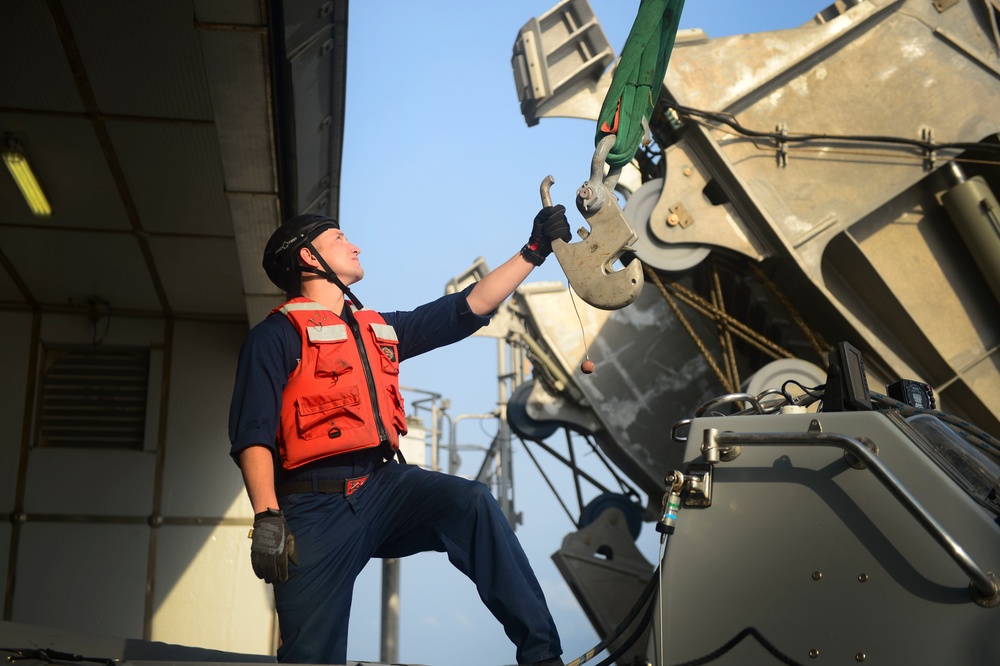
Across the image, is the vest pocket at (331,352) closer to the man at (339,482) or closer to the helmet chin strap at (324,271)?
the man at (339,482)

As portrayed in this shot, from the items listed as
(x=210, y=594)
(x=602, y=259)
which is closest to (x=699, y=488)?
(x=602, y=259)

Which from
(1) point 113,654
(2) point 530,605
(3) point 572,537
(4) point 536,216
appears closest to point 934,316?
(3) point 572,537

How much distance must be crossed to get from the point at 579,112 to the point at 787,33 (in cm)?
193

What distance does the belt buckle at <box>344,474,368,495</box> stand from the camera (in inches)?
140

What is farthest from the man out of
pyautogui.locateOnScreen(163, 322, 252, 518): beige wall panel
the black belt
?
pyautogui.locateOnScreen(163, 322, 252, 518): beige wall panel

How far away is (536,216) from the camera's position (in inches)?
156

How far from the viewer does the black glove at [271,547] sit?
10.4ft

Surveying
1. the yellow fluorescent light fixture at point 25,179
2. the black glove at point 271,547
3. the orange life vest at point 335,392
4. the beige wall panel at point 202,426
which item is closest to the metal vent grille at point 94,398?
the beige wall panel at point 202,426

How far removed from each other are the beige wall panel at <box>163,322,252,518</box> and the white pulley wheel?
131 inches

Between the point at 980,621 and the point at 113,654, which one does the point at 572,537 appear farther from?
the point at 980,621

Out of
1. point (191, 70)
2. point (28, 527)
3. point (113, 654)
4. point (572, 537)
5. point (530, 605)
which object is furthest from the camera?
point (572, 537)

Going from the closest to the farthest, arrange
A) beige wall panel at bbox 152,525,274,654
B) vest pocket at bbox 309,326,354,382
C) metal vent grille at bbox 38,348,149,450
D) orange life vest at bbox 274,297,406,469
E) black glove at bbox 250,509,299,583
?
black glove at bbox 250,509,299,583 < orange life vest at bbox 274,297,406,469 < vest pocket at bbox 309,326,354,382 < beige wall panel at bbox 152,525,274,654 < metal vent grille at bbox 38,348,149,450

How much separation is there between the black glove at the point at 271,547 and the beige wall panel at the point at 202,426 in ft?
17.0

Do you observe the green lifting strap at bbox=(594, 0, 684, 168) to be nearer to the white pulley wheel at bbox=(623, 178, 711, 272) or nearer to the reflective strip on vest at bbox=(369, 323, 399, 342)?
the reflective strip on vest at bbox=(369, 323, 399, 342)
